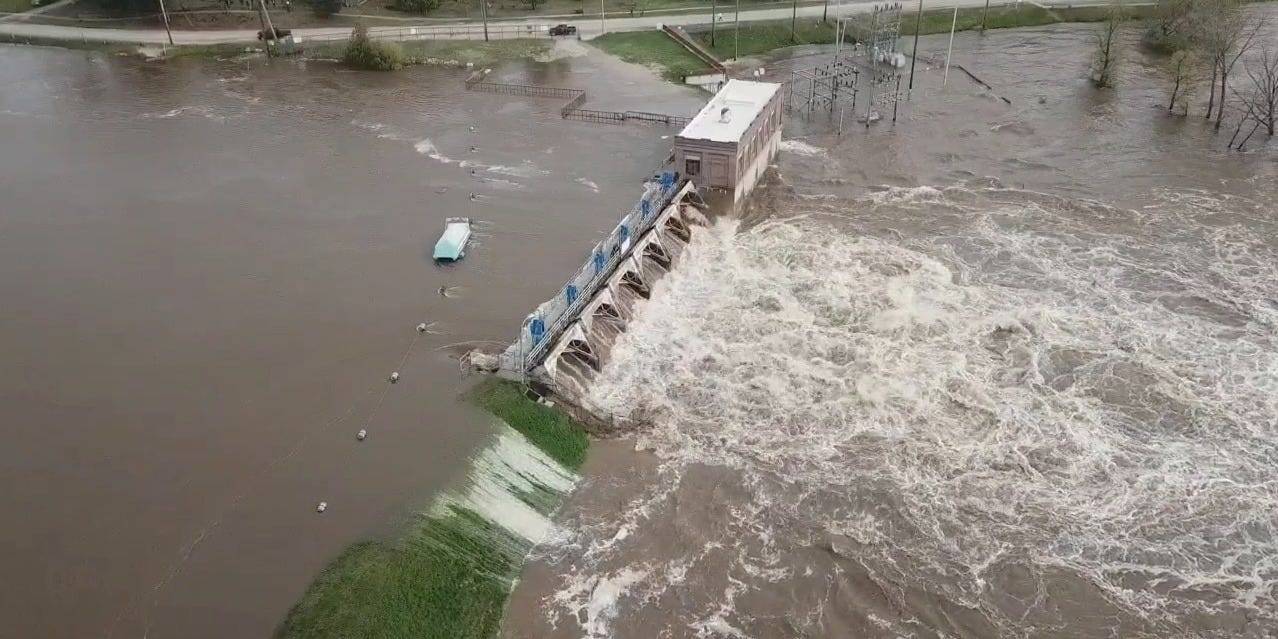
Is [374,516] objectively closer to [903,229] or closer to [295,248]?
[295,248]

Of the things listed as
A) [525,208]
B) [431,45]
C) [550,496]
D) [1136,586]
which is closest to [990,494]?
[1136,586]

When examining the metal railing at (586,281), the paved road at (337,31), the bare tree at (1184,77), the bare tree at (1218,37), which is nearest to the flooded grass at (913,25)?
the paved road at (337,31)

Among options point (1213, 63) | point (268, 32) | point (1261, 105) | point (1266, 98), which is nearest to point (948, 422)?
point (1261, 105)

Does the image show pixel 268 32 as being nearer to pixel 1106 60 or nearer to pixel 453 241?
pixel 453 241

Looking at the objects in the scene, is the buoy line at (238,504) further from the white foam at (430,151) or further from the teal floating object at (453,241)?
the white foam at (430,151)

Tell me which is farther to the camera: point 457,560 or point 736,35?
point 736,35
